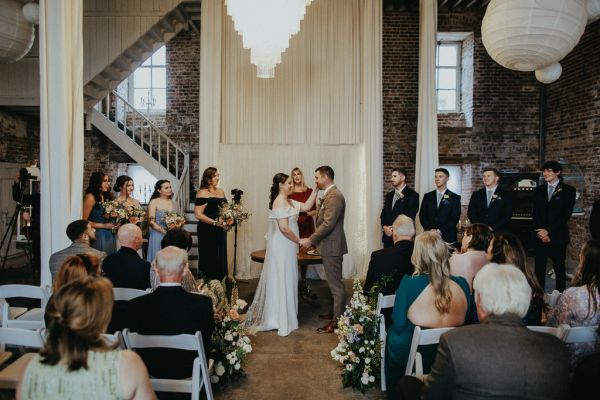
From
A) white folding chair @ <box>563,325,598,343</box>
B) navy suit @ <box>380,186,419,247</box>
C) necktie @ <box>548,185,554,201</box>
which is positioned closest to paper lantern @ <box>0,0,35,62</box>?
navy suit @ <box>380,186,419,247</box>

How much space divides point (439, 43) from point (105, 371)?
11.2 metres

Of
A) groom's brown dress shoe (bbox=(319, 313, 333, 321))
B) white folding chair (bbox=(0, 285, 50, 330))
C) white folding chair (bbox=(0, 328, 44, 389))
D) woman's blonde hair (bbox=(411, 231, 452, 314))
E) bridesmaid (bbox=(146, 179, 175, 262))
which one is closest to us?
white folding chair (bbox=(0, 328, 44, 389))

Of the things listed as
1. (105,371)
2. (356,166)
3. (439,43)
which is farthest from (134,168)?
(105,371)

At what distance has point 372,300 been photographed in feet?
13.6

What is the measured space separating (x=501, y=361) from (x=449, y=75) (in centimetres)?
1044

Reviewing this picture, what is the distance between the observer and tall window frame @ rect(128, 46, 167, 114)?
40.9 feet

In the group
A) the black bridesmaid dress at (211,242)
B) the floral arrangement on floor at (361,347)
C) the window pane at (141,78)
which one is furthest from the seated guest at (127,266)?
the window pane at (141,78)

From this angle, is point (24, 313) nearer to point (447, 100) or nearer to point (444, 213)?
point (444, 213)

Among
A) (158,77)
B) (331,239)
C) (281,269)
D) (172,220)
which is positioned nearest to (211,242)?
(172,220)

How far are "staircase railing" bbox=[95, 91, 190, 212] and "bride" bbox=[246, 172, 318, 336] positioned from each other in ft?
16.7

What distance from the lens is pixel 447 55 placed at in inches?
452

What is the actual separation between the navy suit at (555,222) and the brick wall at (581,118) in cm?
331

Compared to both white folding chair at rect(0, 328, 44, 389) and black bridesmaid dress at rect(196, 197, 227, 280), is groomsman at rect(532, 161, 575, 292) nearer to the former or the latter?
black bridesmaid dress at rect(196, 197, 227, 280)

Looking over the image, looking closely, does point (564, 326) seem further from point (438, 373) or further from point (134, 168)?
point (134, 168)
